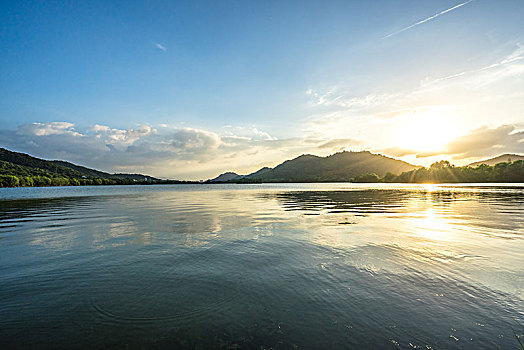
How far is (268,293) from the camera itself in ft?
27.0

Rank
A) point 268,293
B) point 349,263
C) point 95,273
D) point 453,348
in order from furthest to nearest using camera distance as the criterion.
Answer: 1. point 349,263
2. point 95,273
3. point 268,293
4. point 453,348

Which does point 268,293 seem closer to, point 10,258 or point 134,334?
point 134,334

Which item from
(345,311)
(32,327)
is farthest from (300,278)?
(32,327)

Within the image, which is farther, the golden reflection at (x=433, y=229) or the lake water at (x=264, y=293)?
the golden reflection at (x=433, y=229)

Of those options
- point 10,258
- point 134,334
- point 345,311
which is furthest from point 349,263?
point 10,258

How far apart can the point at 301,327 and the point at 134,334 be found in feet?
13.3

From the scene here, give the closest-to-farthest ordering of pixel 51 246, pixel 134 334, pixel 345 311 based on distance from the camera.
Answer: pixel 134 334
pixel 345 311
pixel 51 246

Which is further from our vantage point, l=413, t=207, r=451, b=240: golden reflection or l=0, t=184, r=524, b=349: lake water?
l=413, t=207, r=451, b=240: golden reflection

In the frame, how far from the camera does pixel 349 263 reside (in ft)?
36.7

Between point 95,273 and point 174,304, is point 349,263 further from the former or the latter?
point 95,273

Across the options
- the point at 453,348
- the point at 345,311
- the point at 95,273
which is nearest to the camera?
the point at 453,348

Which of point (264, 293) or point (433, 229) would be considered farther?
point (433, 229)

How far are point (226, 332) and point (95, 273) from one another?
735 centimetres

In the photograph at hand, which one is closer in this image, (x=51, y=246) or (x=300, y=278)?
(x=300, y=278)
